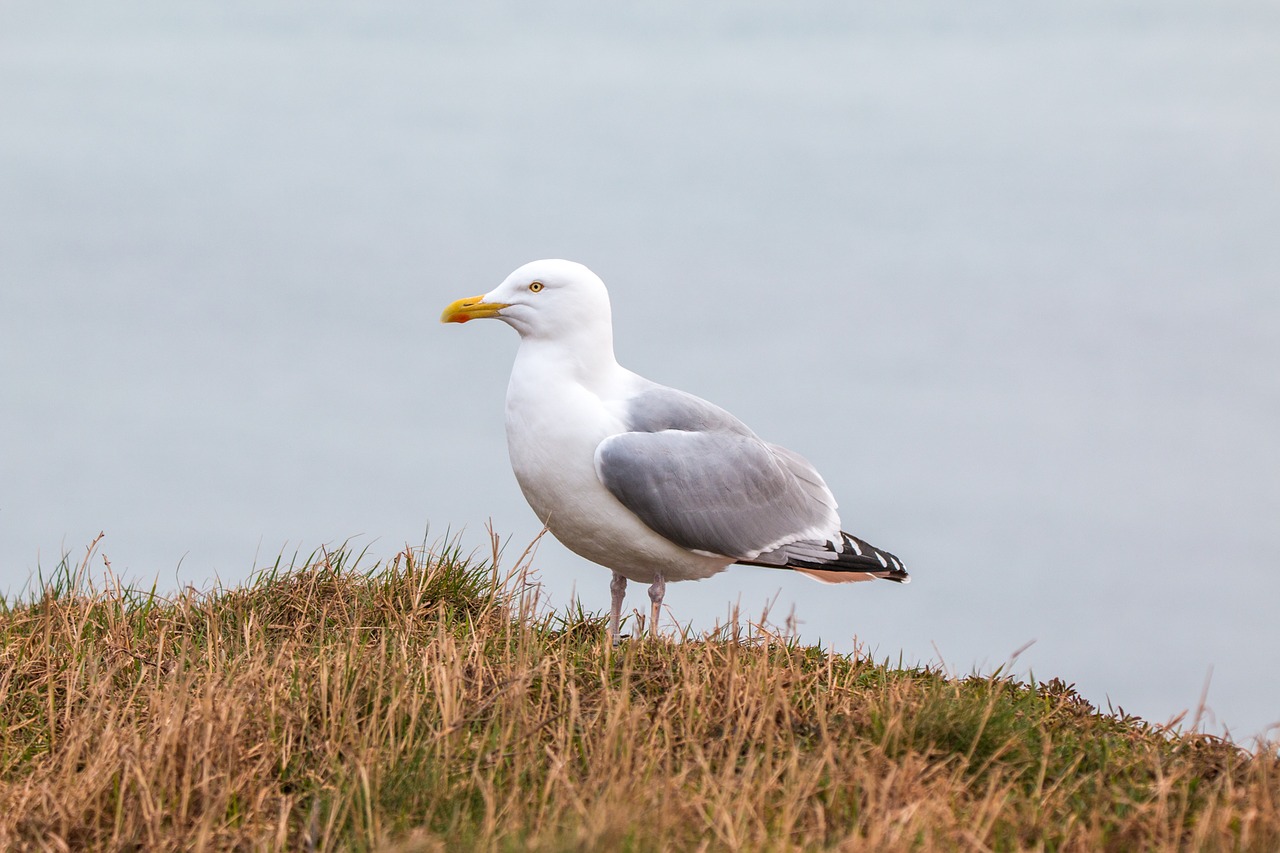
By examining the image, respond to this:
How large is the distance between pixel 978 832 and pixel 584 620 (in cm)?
387

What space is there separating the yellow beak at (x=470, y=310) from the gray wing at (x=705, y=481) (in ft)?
3.34

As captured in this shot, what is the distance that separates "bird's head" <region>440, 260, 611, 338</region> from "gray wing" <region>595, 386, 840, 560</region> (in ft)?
2.03

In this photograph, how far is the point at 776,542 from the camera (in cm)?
873

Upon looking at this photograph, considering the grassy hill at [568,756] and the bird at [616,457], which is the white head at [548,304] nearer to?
the bird at [616,457]

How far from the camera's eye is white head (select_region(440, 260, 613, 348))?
8242 millimetres

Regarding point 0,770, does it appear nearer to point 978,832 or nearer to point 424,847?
point 424,847

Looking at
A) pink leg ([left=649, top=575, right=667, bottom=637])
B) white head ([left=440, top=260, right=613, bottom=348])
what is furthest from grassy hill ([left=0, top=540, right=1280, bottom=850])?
white head ([left=440, top=260, right=613, bottom=348])

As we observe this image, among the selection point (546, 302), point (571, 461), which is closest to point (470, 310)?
point (546, 302)

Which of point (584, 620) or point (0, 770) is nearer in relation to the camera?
point (0, 770)

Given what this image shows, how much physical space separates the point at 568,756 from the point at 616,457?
2.47m

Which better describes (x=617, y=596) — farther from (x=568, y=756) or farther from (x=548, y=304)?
(x=568, y=756)

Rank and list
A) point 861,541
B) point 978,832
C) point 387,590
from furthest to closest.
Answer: point 861,541
point 387,590
point 978,832

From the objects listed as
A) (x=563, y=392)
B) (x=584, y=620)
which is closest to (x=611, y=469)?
(x=563, y=392)

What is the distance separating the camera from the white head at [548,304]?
8.24m
